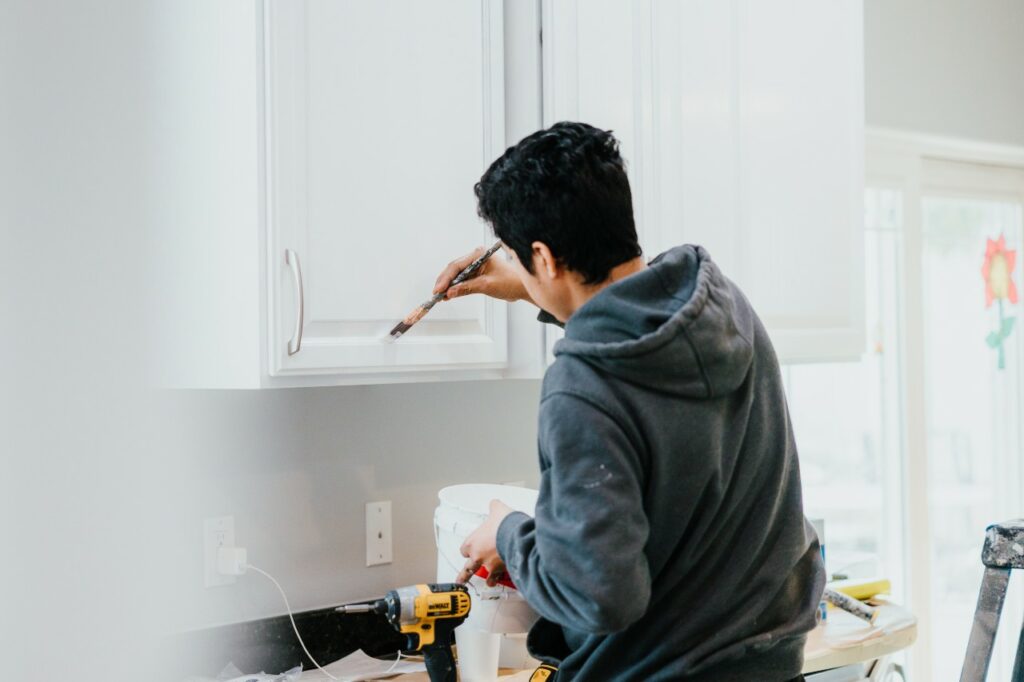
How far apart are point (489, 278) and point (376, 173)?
23 centimetres

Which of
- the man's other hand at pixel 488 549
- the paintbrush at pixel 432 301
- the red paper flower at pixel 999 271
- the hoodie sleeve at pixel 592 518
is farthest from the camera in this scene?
the red paper flower at pixel 999 271

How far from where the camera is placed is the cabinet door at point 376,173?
136 centimetres

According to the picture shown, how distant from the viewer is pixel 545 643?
135cm

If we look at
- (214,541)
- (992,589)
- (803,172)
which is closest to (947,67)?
(803,172)

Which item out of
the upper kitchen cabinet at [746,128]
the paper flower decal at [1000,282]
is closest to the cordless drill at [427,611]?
the upper kitchen cabinet at [746,128]

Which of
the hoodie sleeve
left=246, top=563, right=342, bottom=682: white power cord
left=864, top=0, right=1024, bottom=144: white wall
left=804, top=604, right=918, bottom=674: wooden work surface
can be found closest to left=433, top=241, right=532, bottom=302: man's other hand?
the hoodie sleeve

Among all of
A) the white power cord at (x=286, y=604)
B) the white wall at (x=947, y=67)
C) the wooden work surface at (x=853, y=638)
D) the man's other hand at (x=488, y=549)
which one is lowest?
the wooden work surface at (x=853, y=638)

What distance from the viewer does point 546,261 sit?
1202 millimetres

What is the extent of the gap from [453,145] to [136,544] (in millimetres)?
779

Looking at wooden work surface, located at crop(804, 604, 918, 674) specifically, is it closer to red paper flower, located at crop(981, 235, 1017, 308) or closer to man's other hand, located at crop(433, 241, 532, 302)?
man's other hand, located at crop(433, 241, 532, 302)

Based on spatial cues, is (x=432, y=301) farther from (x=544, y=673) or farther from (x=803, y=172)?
(x=803, y=172)

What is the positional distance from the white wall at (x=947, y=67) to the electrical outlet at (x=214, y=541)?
196 centimetres

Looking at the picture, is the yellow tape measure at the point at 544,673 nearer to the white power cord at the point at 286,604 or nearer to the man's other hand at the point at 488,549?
the man's other hand at the point at 488,549

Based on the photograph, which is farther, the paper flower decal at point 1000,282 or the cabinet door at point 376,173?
the paper flower decal at point 1000,282
